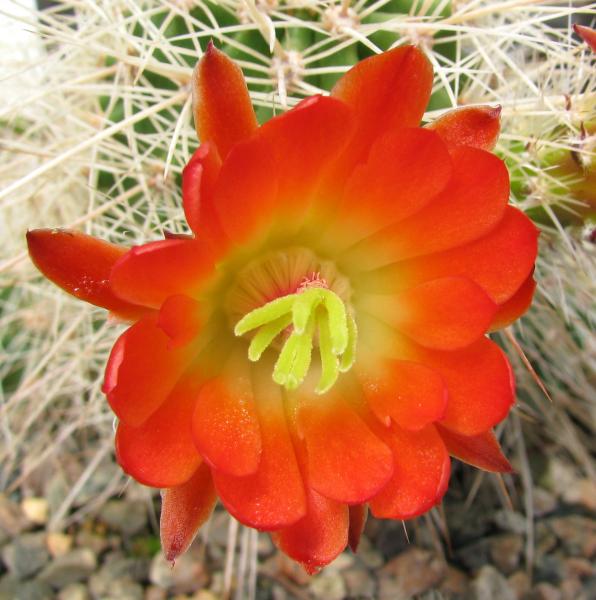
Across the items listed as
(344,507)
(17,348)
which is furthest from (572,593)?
(17,348)

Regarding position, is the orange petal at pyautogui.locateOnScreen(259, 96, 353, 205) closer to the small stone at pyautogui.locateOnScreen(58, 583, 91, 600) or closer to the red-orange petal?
the red-orange petal

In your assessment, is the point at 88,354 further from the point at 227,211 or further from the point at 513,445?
the point at 513,445

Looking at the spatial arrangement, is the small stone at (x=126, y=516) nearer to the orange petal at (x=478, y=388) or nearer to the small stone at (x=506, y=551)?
the small stone at (x=506, y=551)

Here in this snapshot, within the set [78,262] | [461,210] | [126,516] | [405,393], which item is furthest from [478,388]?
[126,516]

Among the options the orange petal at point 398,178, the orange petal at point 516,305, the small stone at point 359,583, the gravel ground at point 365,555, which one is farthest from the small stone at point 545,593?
the orange petal at point 398,178

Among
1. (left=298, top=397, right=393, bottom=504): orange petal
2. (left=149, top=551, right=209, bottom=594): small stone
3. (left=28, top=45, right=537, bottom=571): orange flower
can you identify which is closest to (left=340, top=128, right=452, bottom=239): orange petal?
(left=28, top=45, right=537, bottom=571): orange flower

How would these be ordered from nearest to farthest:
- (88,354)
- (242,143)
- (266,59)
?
(242,143)
(266,59)
(88,354)
